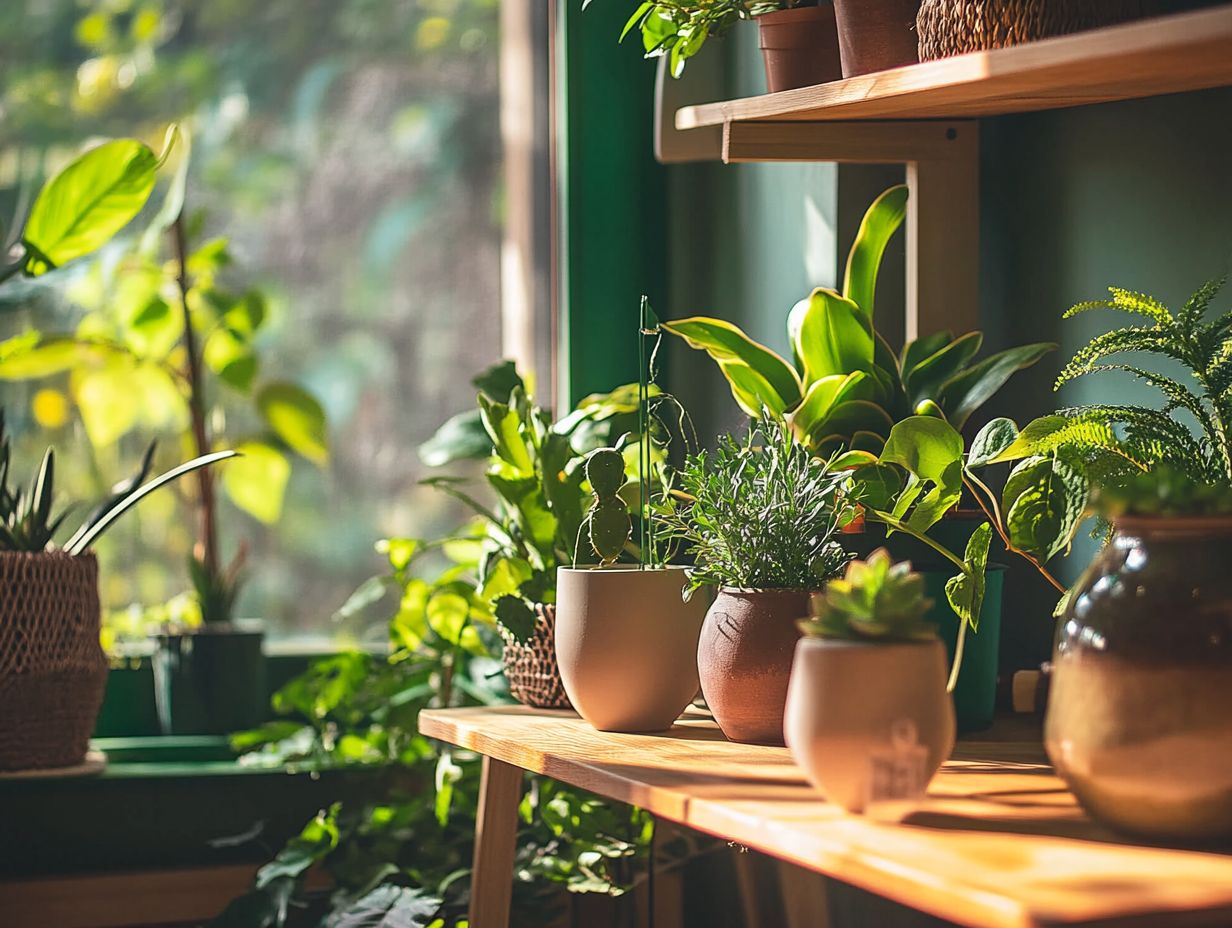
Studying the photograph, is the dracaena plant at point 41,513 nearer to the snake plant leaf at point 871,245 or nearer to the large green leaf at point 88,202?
the large green leaf at point 88,202

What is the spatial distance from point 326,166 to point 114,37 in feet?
1.07

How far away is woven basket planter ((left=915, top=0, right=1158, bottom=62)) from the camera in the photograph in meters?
1.05

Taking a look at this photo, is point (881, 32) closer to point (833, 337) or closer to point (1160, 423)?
point (833, 337)

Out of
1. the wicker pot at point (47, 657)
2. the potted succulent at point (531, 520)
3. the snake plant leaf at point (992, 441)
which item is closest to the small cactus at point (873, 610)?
the snake plant leaf at point (992, 441)

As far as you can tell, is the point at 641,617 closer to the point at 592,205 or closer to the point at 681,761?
the point at 681,761

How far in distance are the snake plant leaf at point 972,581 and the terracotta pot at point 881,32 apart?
40 cm

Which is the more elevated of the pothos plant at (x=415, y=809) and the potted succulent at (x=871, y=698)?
the potted succulent at (x=871, y=698)

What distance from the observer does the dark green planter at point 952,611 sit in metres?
1.23

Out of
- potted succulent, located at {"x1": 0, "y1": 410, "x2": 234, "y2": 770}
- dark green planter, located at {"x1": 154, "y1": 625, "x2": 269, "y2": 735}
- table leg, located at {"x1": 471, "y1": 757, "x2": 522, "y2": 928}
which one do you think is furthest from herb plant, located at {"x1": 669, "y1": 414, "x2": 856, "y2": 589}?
dark green planter, located at {"x1": 154, "y1": 625, "x2": 269, "y2": 735}

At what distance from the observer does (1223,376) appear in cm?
101

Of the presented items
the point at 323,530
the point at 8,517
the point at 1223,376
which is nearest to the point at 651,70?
the point at 323,530

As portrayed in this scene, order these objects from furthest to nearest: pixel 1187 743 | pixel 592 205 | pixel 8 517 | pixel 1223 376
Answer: pixel 592 205 < pixel 8 517 < pixel 1223 376 < pixel 1187 743

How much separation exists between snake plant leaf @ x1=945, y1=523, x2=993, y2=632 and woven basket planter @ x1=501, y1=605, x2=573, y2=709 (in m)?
0.44

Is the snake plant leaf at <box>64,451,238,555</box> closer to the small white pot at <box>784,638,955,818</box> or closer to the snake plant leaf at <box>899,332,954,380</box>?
the snake plant leaf at <box>899,332,954,380</box>
